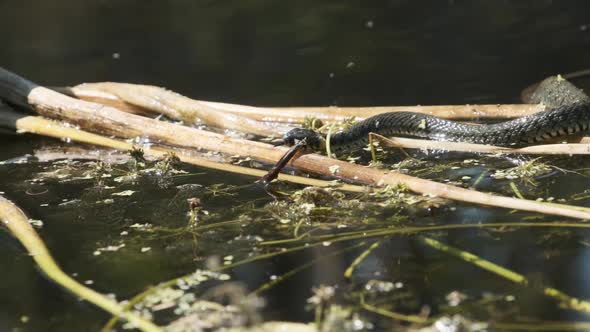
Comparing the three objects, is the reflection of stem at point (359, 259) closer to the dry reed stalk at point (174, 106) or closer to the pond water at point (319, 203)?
the pond water at point (319, 203)

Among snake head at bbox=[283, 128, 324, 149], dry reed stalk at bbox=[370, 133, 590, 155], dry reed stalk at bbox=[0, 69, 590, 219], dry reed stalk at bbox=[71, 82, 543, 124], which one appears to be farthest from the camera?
dry reed stalk at bbox=[71, 82, 543, 124]

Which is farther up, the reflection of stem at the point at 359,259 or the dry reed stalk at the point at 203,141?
the dry reed stalk at the point at 203,141

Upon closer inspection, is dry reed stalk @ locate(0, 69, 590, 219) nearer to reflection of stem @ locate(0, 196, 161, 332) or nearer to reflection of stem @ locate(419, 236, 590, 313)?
reflection of stem @ locate(419, 236, 590, 313)

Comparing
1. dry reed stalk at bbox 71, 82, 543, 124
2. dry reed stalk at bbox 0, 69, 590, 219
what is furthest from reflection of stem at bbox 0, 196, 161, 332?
dry reed stalk at bbox 71, 82, 543, 124

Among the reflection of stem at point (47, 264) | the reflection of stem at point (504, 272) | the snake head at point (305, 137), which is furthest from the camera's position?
the snake head at point (305, 137)

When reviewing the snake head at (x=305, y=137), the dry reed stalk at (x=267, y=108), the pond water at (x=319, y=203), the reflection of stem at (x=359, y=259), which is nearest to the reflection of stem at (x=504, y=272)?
the pond water at (x=319, y=203)

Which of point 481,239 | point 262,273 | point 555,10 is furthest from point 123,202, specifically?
point 555,10

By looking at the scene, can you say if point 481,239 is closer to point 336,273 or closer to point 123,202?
point 336,273
